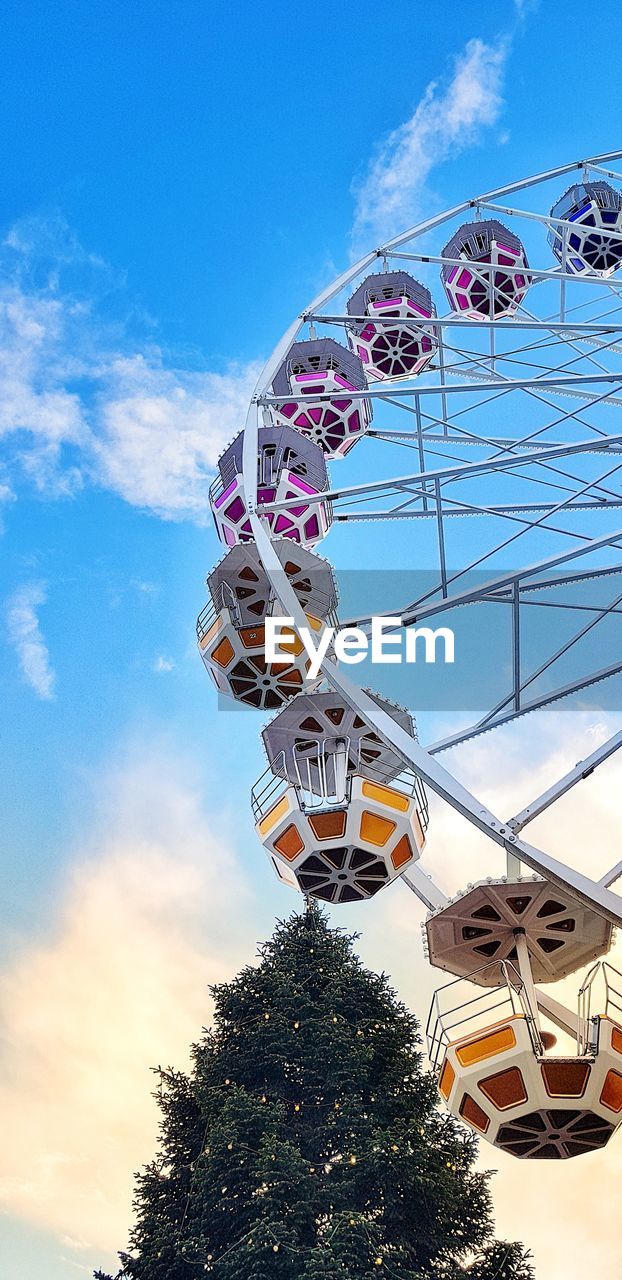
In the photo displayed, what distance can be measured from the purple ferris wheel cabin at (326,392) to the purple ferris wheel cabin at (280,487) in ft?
6.53

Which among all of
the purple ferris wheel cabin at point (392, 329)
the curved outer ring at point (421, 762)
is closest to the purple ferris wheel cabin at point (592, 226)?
the purple ferris wheel cabin at point (392, 329)

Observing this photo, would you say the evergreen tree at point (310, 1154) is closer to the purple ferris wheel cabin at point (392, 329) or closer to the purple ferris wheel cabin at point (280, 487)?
the purple ferris wheel cabin at point (280, 487)

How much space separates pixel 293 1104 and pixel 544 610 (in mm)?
10299

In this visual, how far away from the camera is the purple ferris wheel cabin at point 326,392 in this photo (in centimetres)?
1670

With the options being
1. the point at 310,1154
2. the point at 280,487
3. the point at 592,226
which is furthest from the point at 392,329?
the point at 310,1154

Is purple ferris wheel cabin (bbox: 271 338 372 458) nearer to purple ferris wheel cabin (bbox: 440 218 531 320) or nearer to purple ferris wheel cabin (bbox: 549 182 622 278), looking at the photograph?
purple ferris wheel cabin (bbox: 440 218 531 320)

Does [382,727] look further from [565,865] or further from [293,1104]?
[293,1104]

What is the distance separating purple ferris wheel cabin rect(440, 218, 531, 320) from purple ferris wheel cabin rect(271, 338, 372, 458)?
4.76m

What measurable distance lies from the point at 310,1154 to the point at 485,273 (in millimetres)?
16129

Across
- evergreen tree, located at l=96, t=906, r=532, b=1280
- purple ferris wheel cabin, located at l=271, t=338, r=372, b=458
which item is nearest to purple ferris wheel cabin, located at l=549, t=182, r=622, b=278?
purple ferris wheel cabin, located at l=271, t=338, r=372, b=458

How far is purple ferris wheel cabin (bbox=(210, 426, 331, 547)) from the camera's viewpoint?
13.5 m

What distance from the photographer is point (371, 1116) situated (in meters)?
19.1

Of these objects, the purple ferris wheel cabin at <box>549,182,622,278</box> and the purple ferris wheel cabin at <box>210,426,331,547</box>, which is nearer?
the purple ferris wheel cabin at <box>210,426,331,547</box>

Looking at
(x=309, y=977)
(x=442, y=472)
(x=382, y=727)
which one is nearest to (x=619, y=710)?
(x=442, y=472)
